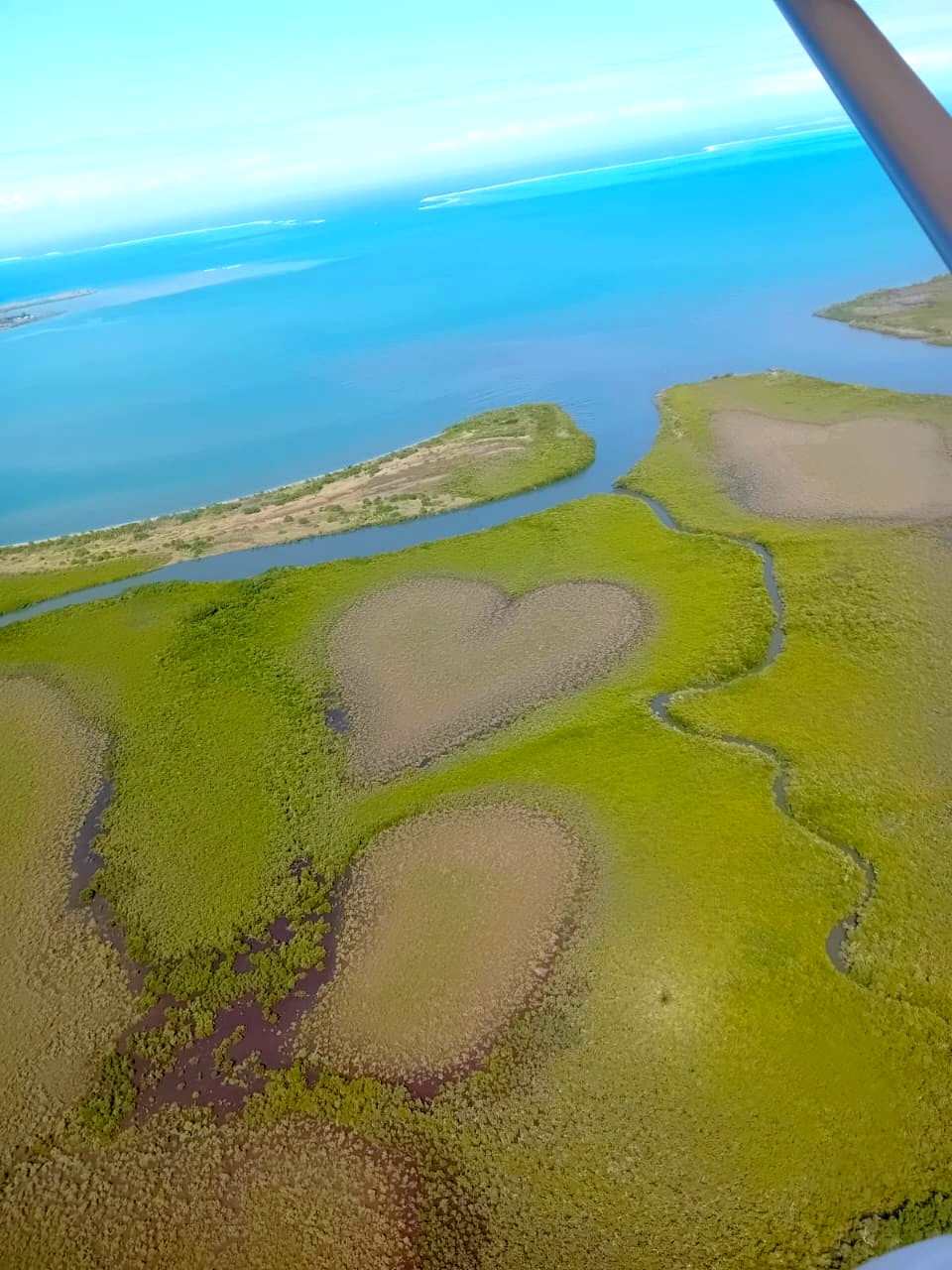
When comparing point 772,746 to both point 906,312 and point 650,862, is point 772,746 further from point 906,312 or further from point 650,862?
point 906,312

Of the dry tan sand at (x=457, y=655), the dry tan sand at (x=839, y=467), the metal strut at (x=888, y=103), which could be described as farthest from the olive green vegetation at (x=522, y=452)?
the metal strut at (x=888, y=103)

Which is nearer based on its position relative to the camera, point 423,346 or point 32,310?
point 423,346

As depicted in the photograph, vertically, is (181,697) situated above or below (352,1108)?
above

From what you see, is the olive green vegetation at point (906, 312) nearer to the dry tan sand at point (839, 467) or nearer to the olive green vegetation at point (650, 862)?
the dry tan sand at point (839, 467)

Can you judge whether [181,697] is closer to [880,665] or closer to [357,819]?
[357,819]

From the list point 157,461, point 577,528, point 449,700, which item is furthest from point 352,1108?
point 157,461

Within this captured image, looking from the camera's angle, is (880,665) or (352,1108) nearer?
(352,1108)

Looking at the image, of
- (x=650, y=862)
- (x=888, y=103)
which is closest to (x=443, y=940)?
(x=650, y=862)
